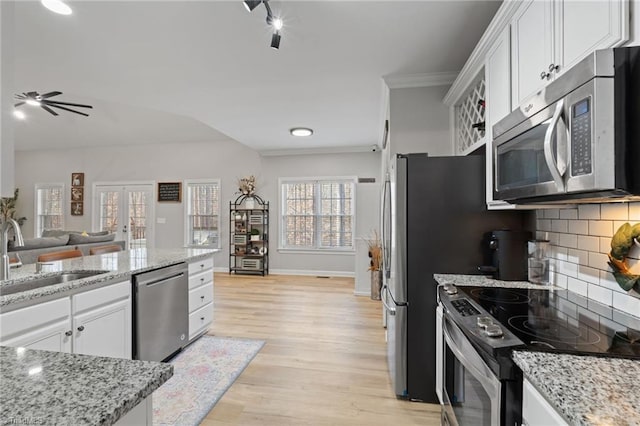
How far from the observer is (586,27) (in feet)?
3.57

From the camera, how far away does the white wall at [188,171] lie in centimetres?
642

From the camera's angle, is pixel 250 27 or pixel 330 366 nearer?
pixel 250 27

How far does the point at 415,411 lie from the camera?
2020mm

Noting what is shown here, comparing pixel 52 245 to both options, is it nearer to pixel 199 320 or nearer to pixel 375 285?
pixel 199 320

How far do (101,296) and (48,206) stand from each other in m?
7.60

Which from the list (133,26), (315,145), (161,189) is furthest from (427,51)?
(161,189)

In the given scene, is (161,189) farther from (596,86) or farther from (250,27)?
(596,86)

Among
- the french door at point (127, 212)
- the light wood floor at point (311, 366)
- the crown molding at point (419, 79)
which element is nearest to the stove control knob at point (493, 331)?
the light wood floor at point (311, 366)

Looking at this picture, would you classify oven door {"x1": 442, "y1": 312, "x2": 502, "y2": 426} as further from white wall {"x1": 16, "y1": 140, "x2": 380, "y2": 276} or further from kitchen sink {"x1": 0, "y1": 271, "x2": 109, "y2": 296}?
white wall {"x1": 16, "y1": 140, "x2": 380, "y2": 276}

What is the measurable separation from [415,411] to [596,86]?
2.01 metres

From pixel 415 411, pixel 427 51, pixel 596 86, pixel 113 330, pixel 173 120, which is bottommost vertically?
pixel 415 411

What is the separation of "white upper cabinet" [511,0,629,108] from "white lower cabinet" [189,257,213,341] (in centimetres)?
294

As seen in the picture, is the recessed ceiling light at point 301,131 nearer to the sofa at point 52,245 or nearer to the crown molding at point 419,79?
the crown molding at point 419,79

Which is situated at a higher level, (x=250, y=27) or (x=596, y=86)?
(x=250, y=27)
